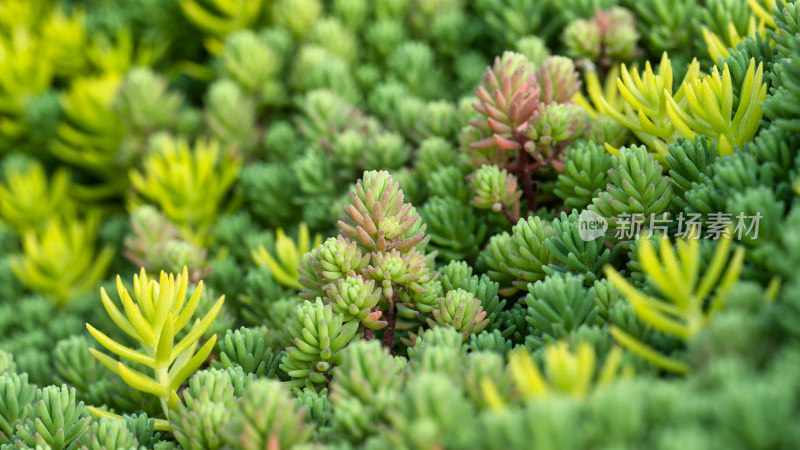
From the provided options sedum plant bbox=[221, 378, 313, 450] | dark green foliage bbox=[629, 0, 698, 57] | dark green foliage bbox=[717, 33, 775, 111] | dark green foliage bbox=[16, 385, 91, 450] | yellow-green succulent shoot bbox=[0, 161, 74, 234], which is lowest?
sedum plant bbox=[221, 378, 313, 450]

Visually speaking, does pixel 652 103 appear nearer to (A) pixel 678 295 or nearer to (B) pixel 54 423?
(A) pixel 678 295

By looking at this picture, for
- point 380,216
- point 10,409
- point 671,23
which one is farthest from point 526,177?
point 10,409

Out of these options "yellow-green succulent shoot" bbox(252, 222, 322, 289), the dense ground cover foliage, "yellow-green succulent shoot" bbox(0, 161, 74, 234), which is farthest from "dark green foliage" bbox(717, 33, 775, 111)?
"yellow-green succulent shoot" bbox(0, 161, 74, 234)

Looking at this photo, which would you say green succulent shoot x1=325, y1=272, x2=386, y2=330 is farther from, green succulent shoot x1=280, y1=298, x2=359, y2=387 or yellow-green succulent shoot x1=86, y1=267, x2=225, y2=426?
yellow-green succulent shoot x1=86, y1=267, x2=225, y2=426

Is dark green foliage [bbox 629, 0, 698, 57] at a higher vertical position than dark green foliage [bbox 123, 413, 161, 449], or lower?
higher

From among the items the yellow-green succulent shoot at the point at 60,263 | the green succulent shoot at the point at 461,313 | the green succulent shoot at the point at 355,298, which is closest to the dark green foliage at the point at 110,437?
the green succulent shoot at the point at 355,298

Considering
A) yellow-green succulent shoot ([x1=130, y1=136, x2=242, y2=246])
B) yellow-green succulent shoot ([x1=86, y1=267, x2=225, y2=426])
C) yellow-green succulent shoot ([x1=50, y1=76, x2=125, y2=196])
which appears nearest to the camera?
yellow-green succulent shoot ([x1=86, y1=267, x2=225, y2=426])

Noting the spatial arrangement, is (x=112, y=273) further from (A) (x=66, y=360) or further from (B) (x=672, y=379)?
(B) (x=672, y=379)

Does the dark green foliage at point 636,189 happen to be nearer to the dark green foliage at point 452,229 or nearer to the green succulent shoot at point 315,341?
the dark green foliage at point 452,229
